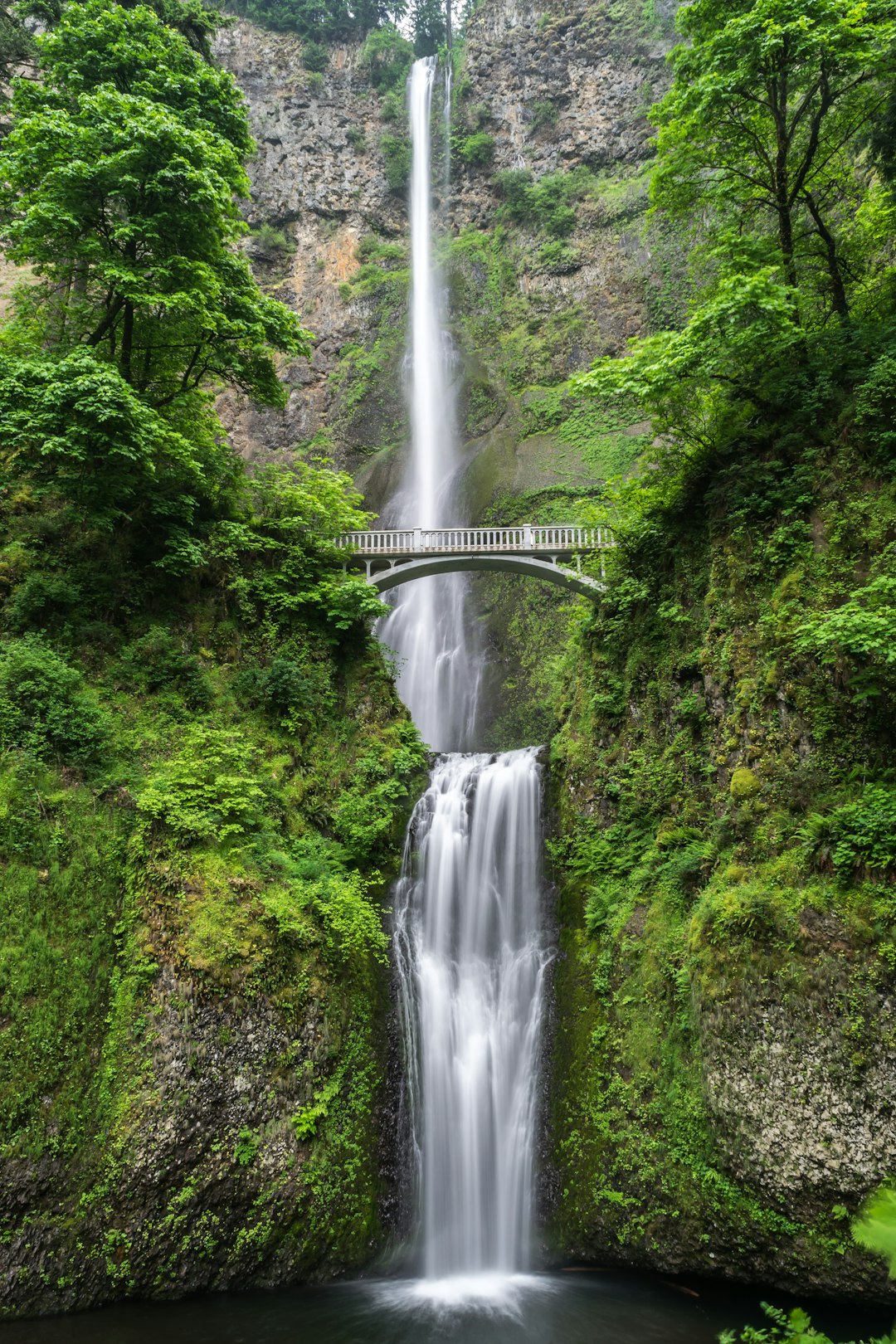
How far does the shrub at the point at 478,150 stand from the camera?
33.5m

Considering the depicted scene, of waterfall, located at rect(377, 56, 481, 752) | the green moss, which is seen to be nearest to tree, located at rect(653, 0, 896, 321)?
the green moss

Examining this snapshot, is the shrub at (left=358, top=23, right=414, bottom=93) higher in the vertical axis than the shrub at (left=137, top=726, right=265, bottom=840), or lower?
higher

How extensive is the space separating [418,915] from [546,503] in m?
16.2

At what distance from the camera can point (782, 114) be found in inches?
374

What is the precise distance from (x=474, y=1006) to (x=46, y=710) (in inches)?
276

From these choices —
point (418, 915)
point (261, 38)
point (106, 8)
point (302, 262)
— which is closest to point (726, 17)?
point (106, 8)

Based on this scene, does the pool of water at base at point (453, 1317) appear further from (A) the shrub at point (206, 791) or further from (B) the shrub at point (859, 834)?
(A) the shrub at point (206, 791)

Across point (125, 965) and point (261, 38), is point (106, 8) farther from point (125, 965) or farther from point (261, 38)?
point (261, 38)

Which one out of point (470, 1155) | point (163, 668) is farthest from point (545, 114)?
point (470, 1155)

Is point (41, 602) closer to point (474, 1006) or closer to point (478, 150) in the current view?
point (474, 1006)

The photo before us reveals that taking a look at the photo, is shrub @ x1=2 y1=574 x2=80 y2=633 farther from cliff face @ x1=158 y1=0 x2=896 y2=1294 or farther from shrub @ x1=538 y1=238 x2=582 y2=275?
shrub @ x1=538 y1=238 x2=582 y2=275

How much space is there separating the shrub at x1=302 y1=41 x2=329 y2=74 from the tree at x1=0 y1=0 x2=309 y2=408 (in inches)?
1241

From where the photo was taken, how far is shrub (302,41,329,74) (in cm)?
3669

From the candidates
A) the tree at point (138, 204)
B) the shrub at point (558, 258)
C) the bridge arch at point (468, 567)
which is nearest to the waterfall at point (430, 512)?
the bridge arch at point (468, 567)
